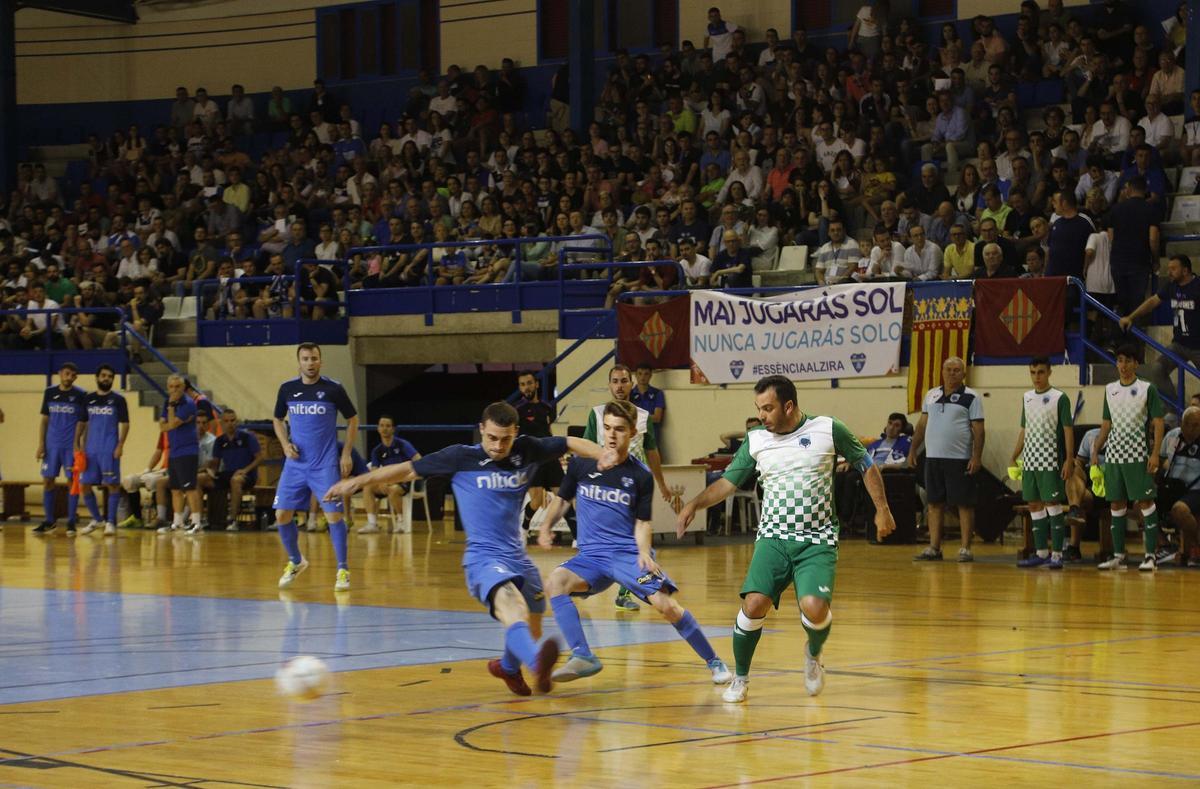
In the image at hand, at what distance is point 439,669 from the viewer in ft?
34.5

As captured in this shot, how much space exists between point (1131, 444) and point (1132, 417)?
27 cm

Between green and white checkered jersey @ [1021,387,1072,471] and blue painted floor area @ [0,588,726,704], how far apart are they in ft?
18.2

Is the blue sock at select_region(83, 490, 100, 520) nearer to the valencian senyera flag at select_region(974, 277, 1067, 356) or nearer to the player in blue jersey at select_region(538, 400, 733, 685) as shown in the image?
the valencian senyera flag at select_region(974, 277, 1067, 356)

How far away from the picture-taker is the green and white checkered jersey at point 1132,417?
17.1 m

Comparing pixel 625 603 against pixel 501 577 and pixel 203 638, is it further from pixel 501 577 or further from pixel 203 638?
pixel 501 577

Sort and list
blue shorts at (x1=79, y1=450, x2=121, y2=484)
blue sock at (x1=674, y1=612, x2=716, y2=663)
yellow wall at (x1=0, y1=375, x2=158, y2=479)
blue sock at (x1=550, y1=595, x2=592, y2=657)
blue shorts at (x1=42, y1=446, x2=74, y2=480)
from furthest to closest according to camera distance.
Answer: yellow wall at (x1=0, y1=375, x2=158, y2=479), blue shorts at (x1=42, y1=446, x2=74, y2=480), blue shorts at (x1=79, y1=450, x2=121, y2=484), blue sock at (x1=550, y1=595, x2=592, y2=657), blue sock at (x1=674, y1=612, x2=716, y2=663)

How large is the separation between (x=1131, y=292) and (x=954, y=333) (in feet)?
7.23

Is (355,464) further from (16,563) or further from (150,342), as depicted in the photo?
(150,342)

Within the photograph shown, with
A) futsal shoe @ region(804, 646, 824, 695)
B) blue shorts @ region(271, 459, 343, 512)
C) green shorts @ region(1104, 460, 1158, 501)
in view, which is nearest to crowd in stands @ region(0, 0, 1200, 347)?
green shorts @ region(1104, 460, 1158, 501)

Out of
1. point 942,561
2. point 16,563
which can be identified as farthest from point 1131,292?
point 16,563

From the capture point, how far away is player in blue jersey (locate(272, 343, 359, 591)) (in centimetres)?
1584

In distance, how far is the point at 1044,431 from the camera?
1770 cm

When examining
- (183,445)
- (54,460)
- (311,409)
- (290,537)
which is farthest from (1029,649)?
(54,460)

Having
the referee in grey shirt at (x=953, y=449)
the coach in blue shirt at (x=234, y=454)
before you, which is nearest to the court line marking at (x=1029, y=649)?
the referee in grey shirt at (x=953, y=449)
